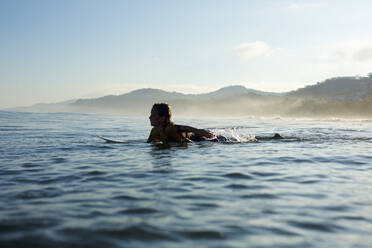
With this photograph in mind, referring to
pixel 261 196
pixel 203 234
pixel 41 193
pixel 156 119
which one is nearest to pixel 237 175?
pixel 261 196

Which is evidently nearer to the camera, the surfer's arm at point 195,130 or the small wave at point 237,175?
the small wave at point 237,175

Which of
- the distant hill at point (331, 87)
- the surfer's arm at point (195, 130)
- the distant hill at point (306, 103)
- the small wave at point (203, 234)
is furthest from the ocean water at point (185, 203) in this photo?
the distant hill at point (331, 87)

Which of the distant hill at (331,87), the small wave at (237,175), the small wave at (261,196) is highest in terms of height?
the distant hill at (331,87)

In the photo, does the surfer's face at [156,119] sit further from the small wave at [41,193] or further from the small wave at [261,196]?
the small wave at [261,196]

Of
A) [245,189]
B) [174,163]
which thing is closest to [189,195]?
[245,189]

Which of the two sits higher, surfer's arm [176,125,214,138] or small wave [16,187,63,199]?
surfer's arm [176,125,214,138]

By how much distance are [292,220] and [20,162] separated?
599 centimetres

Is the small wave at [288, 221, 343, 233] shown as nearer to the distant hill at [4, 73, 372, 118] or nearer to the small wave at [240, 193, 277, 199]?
the small wave at [240, 193, 277, 199]

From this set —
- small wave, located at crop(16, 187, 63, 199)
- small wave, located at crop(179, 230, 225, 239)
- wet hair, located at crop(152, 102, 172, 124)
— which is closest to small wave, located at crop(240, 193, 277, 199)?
small wave, located at crop(179, 230, 225, 239)

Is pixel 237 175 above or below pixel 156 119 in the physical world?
below

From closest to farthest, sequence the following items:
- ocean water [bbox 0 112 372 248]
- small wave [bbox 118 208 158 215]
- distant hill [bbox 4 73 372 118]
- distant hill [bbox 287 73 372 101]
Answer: ocean water [bbox 0 112 372 248], small wave [bbox 118 208 158 215], distant hill [bbox 4 73 372 118], distant hill [bbox 287 73 372 101]

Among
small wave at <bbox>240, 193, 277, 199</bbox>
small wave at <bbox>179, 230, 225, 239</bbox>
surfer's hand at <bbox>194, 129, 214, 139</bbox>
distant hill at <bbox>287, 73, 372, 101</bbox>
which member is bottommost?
small wave at <bbox>179, 230, 225, 239</bbox>

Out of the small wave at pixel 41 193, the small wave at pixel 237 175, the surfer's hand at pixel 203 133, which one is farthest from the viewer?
the surfer's hand at pixel 203 133

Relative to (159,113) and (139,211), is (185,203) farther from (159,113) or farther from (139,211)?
(159,113)
